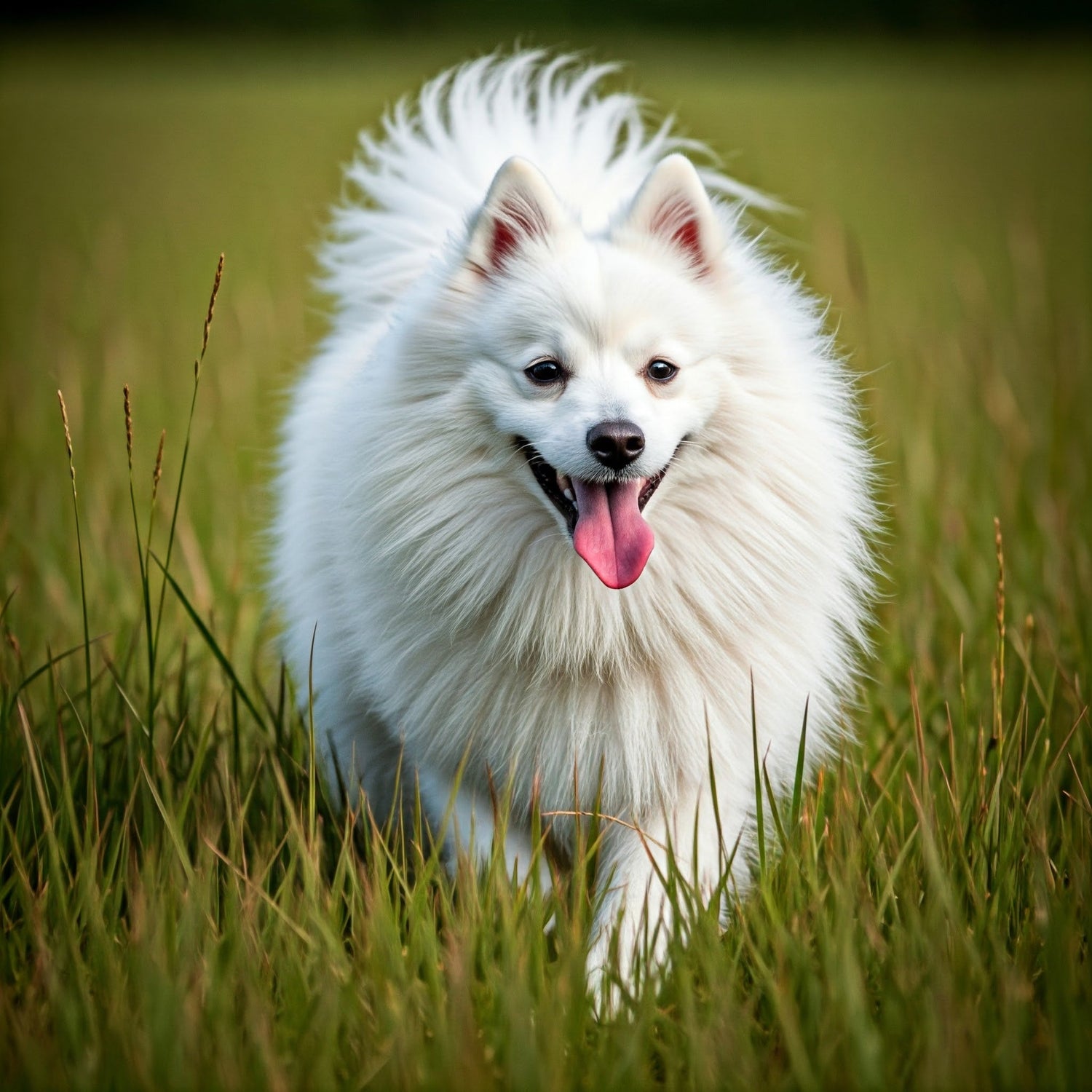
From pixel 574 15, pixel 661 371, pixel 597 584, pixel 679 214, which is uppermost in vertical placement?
pixel 574 15

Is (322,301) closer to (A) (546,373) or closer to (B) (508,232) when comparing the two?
(B) (508,232)

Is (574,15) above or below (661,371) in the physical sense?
above

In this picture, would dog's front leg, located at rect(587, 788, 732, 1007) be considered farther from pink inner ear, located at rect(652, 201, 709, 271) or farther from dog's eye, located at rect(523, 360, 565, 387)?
pink inner ear, located at rect(652, 201, 709, 271)

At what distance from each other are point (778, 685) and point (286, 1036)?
53.2 inches

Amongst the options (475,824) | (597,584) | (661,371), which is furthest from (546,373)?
(475,824)

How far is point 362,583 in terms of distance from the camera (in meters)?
2.95

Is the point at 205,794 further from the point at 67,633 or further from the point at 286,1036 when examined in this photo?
the point at 67,633

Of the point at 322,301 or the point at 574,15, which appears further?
the point at 574,15

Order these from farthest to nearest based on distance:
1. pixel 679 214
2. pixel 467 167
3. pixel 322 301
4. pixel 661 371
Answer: pixel 322 301, pixel 467 167, pixel 679 214, pixel 661 371

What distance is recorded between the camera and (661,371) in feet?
9.02

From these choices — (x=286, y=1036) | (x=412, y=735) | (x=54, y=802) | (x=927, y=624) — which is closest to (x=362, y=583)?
(x=412, y=735)

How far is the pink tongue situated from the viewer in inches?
103

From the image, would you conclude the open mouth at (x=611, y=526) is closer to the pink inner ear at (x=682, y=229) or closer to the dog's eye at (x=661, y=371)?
the dog's eye at (x=661, y=371)

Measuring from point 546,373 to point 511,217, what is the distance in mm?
437
